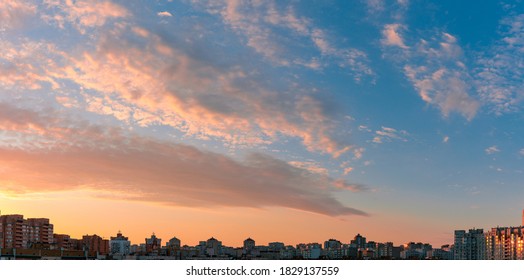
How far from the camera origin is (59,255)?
4363 inches

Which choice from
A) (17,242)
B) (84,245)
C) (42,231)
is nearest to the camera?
(17,242)

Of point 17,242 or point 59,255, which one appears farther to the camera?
point 17,242

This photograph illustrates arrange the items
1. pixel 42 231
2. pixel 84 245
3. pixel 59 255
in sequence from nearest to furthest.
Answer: pixel 59 255 → pixel 42 231 → pixel 84 245
